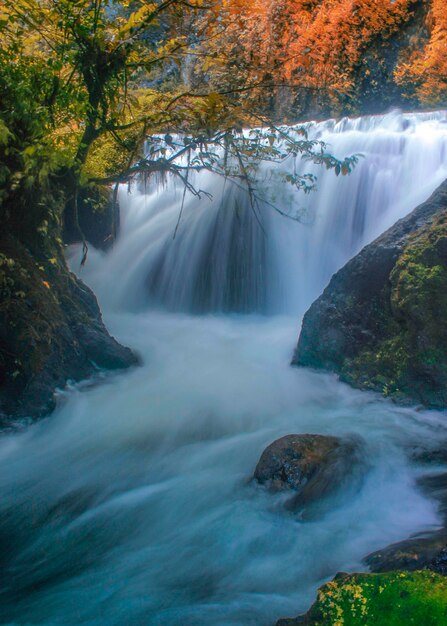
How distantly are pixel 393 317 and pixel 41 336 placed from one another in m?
3.23

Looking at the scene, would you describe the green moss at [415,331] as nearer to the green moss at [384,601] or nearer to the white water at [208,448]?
the white water at [208,448]

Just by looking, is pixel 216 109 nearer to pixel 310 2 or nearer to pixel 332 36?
pixel 332 36

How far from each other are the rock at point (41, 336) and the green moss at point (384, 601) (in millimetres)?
3314

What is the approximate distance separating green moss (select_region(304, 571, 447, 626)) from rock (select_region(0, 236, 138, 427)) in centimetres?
331

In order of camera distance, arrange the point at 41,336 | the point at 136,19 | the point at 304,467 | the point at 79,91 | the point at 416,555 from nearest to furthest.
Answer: the point at 416,555 → the point at 304,467 → the point at 136,19 → the point at 79,91 → the point at 41,336

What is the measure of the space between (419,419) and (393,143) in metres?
5.52

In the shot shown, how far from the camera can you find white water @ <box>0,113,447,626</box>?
2756mm

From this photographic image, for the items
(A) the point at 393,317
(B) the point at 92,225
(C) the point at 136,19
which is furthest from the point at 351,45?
(C) the point at 136,19

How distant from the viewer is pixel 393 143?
8.52 meters

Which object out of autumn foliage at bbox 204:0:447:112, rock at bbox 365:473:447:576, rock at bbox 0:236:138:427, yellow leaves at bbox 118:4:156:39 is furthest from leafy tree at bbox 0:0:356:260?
autumn foliage at bbox 204:0:447:112

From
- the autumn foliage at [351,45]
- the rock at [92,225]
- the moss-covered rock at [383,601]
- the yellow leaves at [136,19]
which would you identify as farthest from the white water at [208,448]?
the autumn foliage at [351,45]

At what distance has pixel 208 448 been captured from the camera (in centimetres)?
440

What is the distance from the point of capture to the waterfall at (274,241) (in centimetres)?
805

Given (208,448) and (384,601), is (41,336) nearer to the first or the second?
(208,448)
